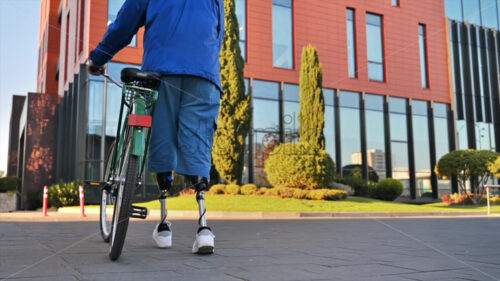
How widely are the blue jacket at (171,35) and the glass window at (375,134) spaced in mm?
21562

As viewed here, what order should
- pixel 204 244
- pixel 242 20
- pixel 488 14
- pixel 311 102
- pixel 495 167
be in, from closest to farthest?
1. pixel 204 244
2. pixel 311 102
3. pixel 495 167
4. pixel 242 20
5. pixel 488 14

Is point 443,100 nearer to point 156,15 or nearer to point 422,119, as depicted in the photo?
point 422,119

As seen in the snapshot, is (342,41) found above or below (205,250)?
above

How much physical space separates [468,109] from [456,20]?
5.72 meters

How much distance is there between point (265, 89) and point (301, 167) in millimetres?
8018

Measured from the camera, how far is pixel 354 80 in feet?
78.4

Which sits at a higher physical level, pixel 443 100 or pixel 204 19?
pixel 443 100

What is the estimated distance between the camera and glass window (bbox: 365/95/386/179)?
23.8 metres

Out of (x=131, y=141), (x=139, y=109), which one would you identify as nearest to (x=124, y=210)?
(x=131, y=141)

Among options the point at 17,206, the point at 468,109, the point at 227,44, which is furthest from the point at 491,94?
the point at 17,206

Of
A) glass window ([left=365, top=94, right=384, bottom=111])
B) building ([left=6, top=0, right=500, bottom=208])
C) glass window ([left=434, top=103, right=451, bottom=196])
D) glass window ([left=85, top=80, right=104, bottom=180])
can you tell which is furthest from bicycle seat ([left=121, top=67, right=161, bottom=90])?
glass window ([left=434, top=103, right=451, bottom=196])

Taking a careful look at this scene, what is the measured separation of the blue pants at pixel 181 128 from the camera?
3.02 m

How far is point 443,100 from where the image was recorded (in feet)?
86.9

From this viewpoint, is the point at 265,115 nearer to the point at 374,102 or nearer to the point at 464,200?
the point at 374,102
